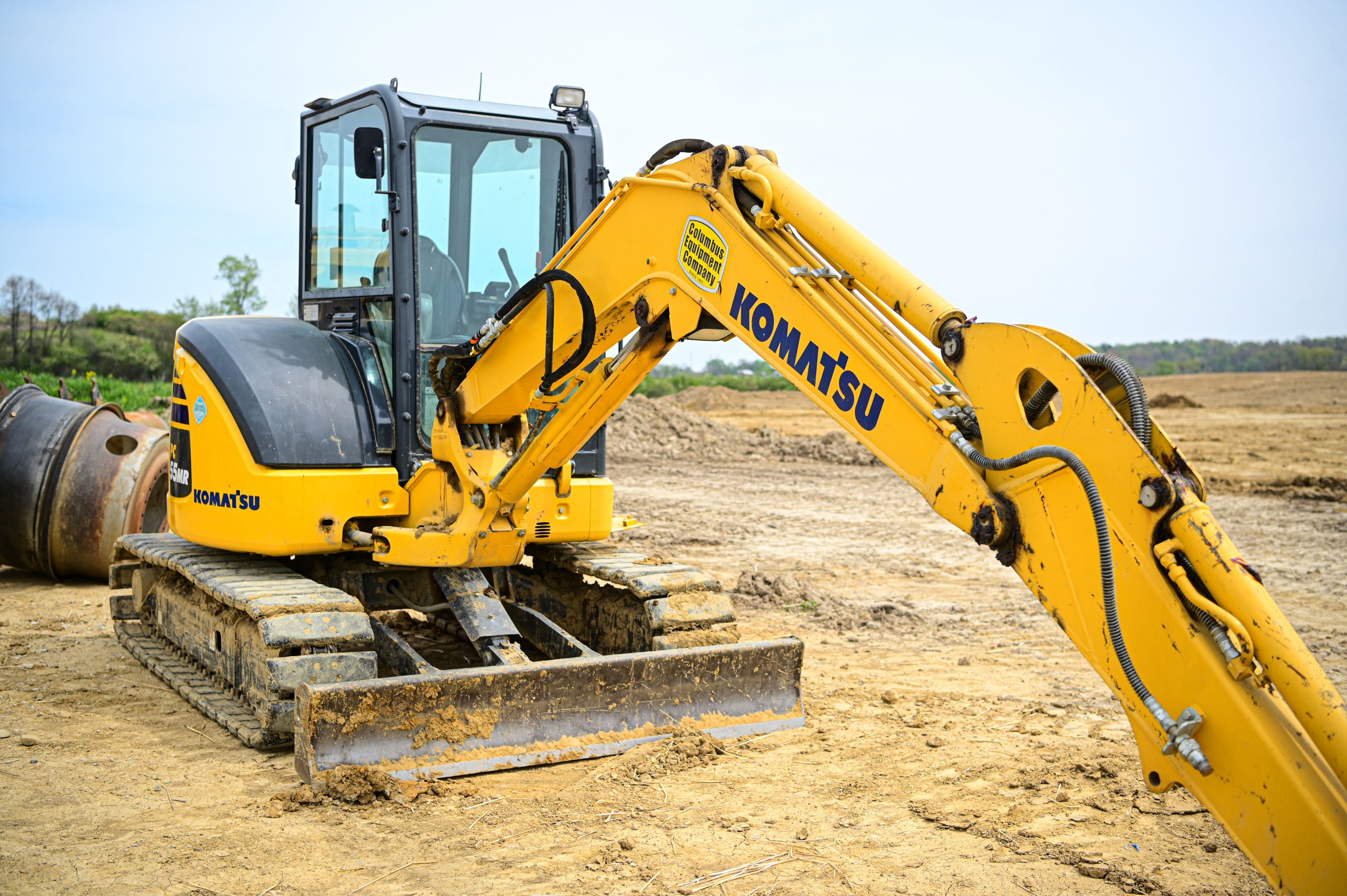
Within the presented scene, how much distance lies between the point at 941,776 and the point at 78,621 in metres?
6.20

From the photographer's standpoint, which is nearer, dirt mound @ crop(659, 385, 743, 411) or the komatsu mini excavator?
the komatsu mini excavator

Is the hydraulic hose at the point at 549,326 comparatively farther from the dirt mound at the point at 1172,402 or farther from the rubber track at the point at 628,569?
the dirt mound at the point at 1172,402

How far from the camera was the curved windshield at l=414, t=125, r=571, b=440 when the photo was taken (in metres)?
5.80

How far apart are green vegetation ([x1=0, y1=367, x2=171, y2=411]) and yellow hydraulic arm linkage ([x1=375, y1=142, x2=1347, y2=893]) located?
55.1ft

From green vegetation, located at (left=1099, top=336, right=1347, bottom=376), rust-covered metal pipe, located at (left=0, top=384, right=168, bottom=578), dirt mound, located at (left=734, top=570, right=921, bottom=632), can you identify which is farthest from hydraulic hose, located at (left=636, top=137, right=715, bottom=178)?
green vegetation, located at (left=1099, top=336, right=1347, bottom=376)

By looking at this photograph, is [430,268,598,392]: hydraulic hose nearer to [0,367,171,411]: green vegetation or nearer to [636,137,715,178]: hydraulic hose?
[636,137,715,178]: hydraulic hose

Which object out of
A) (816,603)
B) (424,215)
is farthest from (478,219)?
(816,603)

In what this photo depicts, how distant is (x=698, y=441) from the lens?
71.7ft

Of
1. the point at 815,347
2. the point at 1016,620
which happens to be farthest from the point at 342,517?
the point at 1016,620

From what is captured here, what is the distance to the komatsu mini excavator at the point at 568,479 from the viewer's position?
2.86m

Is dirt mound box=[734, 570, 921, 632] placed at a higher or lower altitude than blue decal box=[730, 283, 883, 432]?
lower

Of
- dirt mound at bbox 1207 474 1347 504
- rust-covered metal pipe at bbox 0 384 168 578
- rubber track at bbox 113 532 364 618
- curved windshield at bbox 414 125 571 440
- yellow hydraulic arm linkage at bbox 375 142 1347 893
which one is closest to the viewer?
yellow hydraulic arm linkage at bbox 375 142 1347 893

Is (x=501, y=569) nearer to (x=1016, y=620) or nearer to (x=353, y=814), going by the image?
(x=353, y=814)

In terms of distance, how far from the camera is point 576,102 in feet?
20.1
